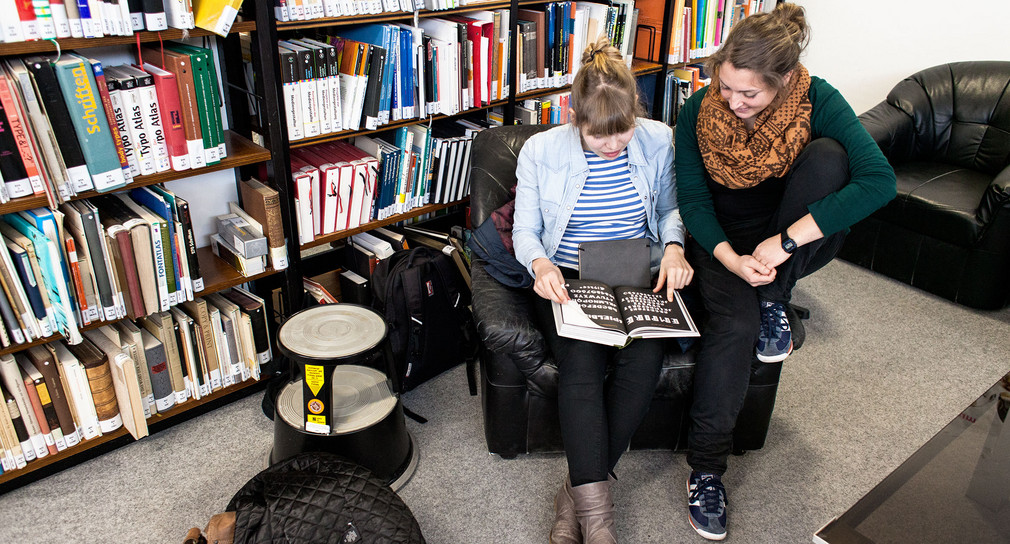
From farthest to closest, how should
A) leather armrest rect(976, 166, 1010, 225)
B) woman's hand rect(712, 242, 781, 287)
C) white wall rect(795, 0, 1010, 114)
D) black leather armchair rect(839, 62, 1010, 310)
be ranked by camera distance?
white wall rect(795, 0, 1010, 114)
black leather armchair rect(839, 62, 1010, 310)
leather armrest rect(976, 166, 1010, 225)
woman's hand rect(712, 242, 781, 287)

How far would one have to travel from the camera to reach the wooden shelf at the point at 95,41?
155 centimetres

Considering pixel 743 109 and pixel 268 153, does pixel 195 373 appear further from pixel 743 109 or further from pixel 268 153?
pixel 743 109

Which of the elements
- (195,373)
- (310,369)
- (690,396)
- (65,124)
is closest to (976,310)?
(690,396)

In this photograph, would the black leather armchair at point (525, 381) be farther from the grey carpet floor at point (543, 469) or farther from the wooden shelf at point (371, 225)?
the wooden shelf at point (371, 225)

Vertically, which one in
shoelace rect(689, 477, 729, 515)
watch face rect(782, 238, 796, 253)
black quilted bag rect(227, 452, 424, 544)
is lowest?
shoelace rect(689, 477, 729, 515)

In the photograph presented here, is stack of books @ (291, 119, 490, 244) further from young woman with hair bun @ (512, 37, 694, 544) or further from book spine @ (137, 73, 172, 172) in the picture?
young woman with hair bun @ (512, 37, 694, 544)

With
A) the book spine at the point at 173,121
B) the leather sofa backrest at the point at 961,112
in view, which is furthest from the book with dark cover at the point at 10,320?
the leather sofa backrest at the point at 961,112

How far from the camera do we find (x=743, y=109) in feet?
6.16

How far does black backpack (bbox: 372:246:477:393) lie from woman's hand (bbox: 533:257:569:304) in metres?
0.47

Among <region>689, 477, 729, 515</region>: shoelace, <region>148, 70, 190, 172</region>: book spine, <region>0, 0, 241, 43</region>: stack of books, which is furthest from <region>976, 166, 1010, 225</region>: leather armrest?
<region>148, 70, 190, 172</region>: book spine

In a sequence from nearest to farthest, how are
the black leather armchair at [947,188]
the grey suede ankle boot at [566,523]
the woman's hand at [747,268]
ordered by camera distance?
the grey suede ankle boot at [566,523] → the woman's hand at [747,268] → the black leather armchair at [947,188]

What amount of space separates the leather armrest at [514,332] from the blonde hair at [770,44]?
2.66 feet

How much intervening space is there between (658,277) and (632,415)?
0.40 m

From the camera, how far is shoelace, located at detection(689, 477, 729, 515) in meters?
1.87
